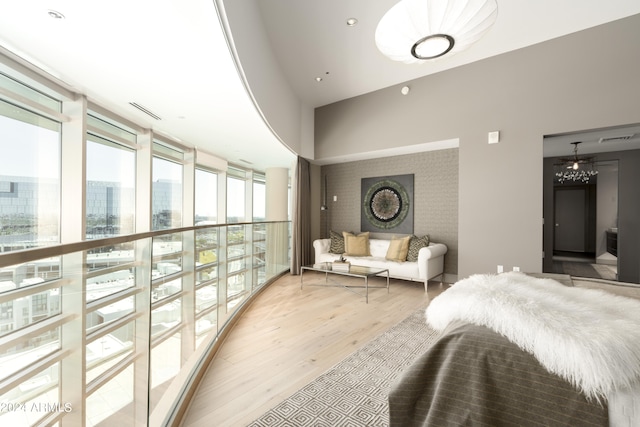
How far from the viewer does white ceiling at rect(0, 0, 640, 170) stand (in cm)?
184

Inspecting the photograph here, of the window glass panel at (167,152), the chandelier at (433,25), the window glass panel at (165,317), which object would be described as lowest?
the window glass panel at (165,317)

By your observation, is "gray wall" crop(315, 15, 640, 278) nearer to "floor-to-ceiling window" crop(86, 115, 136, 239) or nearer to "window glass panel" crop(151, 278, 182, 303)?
"window glass panel" crop(151, 278, 182, 303)

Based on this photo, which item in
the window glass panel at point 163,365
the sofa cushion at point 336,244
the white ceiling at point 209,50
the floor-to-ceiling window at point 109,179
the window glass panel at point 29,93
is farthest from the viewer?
the sofa cushion at point 336,244

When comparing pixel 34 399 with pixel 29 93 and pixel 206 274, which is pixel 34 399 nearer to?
pixel 206 274

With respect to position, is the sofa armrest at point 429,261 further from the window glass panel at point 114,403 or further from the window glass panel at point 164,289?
the window glass panel at point 114,403

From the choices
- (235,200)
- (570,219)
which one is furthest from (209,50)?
(570,219)

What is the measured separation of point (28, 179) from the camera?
2717 mm

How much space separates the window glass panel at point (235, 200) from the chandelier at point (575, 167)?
21.7ft

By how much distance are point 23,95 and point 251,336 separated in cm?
307

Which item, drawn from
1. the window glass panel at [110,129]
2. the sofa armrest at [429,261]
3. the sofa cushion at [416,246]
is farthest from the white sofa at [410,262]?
the window glass panel at [110,129]

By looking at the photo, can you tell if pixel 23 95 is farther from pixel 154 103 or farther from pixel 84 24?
pixel 84 24

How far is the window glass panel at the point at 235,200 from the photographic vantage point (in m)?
6.36

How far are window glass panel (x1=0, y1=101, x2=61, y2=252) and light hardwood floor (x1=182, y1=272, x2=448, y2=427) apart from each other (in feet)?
6.76

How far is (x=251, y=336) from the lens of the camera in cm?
260
